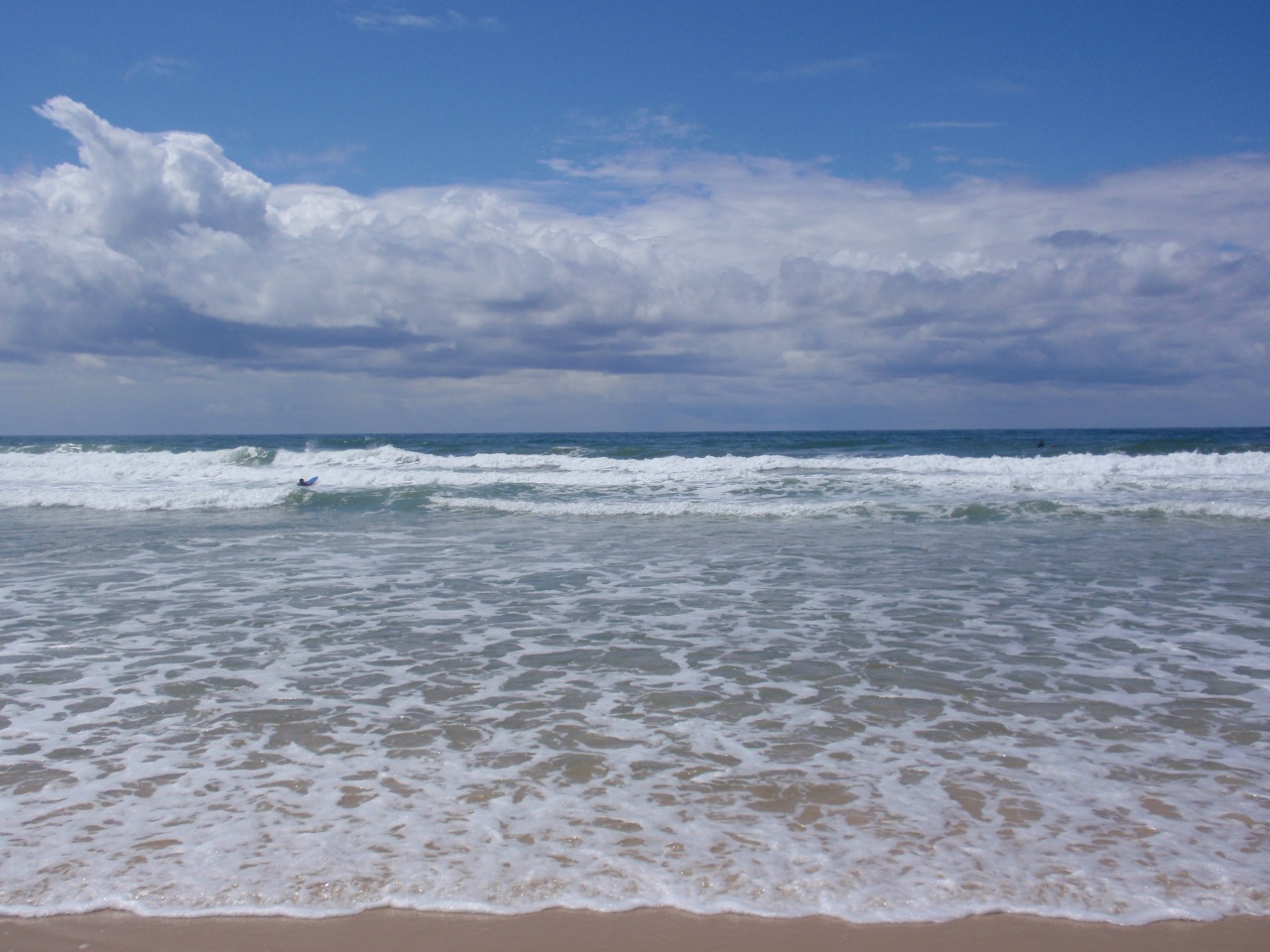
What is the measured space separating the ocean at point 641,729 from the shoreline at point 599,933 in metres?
0.06

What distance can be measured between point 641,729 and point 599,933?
1.79 m

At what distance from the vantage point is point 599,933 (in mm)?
2824

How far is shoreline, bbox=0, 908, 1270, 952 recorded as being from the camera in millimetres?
2758

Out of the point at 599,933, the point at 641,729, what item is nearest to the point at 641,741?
the point at 641,729

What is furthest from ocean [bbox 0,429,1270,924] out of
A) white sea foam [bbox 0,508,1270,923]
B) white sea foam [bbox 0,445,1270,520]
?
white sea foam [bbox 0,445,1270,520]

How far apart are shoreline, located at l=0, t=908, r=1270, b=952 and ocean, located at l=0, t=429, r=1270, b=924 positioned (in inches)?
2.5

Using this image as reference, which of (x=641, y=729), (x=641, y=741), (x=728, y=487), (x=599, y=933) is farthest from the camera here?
(x=728, y=487)

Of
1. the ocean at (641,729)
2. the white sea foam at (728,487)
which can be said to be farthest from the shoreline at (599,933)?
the white sea foam at (728,487)

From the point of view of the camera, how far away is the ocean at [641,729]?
3.11 metres

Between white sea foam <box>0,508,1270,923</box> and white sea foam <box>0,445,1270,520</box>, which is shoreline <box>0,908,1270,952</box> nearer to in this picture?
white sea foam <box>0,508,1270,923</box>

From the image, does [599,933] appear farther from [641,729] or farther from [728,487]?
[728,487]

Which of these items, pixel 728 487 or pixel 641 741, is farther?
pixel 728 487

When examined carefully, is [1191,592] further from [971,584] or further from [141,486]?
[141,486]

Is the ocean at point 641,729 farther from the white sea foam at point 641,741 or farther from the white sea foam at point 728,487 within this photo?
the white sea foam at point 728,487
